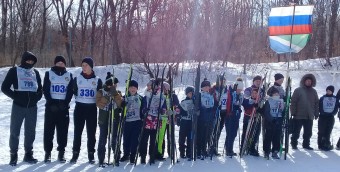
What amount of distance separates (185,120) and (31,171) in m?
2.51

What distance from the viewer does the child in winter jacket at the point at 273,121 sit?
6.98m

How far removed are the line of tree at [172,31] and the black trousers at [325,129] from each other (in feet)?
30.2

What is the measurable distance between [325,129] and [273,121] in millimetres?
1669

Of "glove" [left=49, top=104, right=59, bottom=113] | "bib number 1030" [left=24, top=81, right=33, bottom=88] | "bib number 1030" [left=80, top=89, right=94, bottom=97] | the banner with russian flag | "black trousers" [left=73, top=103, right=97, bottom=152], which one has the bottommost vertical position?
"black trousers" [left=73, top=103, right=97, bottom=152]

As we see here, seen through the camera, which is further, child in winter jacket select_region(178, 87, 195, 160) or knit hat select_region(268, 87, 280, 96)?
knit hat select_region(268, 87, 280, 96)

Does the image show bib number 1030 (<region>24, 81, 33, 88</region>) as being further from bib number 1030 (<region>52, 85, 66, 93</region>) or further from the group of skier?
bib number 1030 (<region>52, 85, 66, 93</region>)

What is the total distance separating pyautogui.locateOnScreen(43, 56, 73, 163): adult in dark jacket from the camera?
5859 mm

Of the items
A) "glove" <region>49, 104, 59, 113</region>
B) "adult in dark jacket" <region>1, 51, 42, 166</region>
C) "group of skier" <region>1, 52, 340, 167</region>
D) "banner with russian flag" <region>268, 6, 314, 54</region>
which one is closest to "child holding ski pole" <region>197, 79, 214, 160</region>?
"group of skier" <region>1, 52, 340, 167</region>

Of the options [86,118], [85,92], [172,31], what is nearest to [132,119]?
[86,118]

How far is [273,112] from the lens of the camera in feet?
23.0

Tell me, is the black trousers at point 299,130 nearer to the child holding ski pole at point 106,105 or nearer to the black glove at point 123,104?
the black glove at point 123,104

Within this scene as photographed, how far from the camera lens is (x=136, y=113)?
6230 mm

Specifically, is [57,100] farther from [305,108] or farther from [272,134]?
[305,108]

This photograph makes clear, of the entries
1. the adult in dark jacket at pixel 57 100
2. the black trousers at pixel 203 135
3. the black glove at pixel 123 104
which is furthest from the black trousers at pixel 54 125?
the black trousers at pixel 203 135
